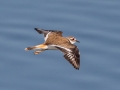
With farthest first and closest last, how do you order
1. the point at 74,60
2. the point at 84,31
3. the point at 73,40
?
the point at 84,31
the point at 73,40
the point at 74,60

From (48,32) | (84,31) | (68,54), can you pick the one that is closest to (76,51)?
(68,54)

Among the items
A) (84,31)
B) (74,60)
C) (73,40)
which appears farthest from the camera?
(84,31)

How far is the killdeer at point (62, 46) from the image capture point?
16.8 m

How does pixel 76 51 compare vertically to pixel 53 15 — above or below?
below

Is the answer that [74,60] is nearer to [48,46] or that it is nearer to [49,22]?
[48,46]

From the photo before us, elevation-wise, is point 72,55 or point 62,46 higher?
point 62,46

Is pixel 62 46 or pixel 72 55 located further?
pixel 62 46

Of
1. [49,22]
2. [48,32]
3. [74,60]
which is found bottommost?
[74,60]

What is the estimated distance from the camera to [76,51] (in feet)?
56.1

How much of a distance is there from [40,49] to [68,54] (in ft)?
2.95

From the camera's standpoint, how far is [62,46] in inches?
677

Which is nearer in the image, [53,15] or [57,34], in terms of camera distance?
[57,34]

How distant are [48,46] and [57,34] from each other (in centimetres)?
90

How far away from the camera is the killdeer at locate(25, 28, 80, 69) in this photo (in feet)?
55.2
